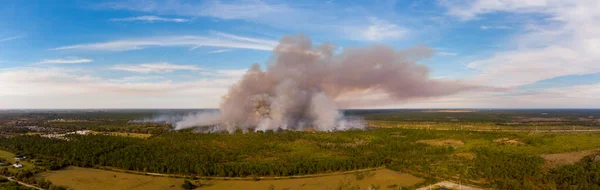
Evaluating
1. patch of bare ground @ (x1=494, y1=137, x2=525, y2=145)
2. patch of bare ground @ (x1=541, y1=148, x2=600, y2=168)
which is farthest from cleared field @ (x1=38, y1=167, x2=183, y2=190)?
patch of bare ground @ (x1=494, y1=137, x2=525, y2=145)

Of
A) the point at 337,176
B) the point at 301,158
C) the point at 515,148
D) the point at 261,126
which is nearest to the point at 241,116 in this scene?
the point at 261,126

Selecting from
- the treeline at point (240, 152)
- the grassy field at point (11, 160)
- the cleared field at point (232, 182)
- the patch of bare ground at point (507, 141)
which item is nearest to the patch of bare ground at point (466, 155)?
the treeline at point (240, 152)

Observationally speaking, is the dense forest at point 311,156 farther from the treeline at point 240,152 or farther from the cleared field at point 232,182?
the cleared field at point 232,182

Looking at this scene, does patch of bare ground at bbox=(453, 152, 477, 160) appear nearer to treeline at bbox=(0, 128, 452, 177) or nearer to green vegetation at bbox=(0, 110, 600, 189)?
green vegetation at bbox=(0, 110, 600, 189)

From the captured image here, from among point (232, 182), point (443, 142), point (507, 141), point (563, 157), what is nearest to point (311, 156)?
point (232, 182)

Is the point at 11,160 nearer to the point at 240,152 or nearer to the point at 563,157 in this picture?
the point at 240,152

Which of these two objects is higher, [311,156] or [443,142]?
[443,142]

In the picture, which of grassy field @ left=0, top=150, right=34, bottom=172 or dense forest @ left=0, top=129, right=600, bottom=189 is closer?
dense forest @ left=0, top=129, right=600, bottom=189
